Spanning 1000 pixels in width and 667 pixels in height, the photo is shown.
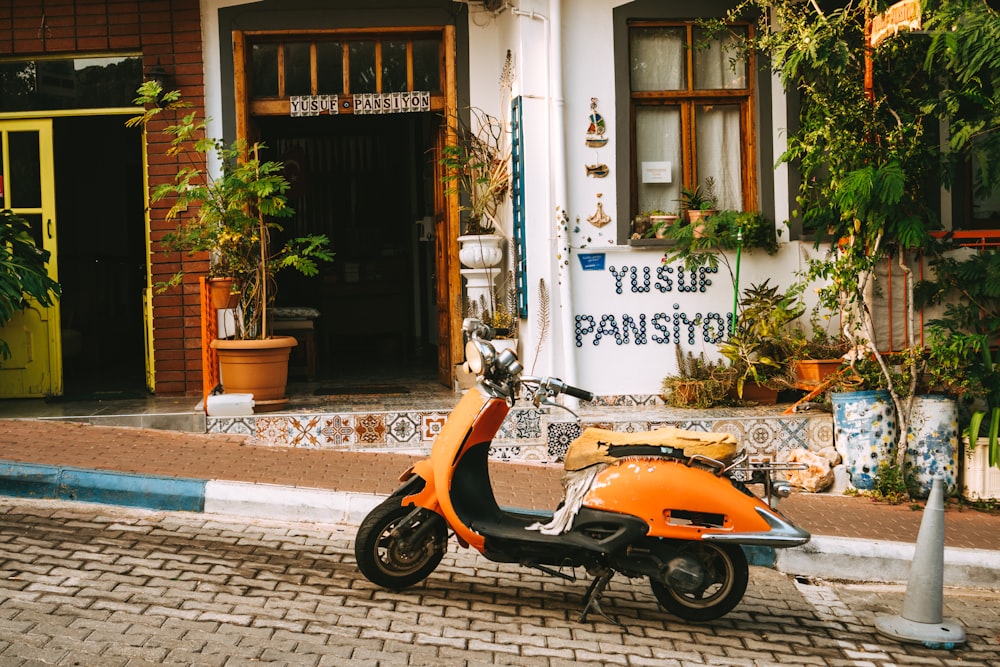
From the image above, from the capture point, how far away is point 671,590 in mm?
→ 4992

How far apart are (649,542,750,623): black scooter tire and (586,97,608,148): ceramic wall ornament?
4.69m

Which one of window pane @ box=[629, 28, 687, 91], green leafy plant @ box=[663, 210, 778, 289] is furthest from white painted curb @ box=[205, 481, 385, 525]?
window pane @ box=[629, 28, 687, 91]

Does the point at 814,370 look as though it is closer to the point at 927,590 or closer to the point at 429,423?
the point at 429,423

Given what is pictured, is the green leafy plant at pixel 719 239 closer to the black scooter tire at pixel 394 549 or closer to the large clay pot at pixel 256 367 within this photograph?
the large clay pot at pixel 256 367

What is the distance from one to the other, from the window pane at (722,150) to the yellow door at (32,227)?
5801 mm

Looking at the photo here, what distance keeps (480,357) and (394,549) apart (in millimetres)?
1013

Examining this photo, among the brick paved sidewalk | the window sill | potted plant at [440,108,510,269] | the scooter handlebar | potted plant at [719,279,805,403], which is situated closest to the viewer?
the scooter handlebar

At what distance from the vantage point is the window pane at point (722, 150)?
360 inches

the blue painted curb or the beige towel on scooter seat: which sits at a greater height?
the beige towel on scooter seat

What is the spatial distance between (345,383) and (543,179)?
118 inches

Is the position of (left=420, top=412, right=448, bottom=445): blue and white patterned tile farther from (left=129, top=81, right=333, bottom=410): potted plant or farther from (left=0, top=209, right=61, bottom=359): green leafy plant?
(left=0, top=209, right=61, bottom=359): green leafy plant

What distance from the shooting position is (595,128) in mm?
8766

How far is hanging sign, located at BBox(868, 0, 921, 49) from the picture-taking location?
6754 millimetres

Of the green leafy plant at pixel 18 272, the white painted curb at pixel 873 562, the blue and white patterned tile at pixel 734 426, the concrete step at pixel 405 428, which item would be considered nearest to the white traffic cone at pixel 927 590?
the white painted curb at pixel 873 562
